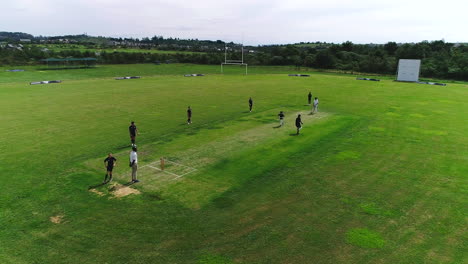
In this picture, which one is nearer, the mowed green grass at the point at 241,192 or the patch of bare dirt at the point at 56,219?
the mowed green grass at the point at 241,192

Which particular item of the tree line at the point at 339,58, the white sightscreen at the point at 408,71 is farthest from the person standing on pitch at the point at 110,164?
the tree line at the point at 339,58

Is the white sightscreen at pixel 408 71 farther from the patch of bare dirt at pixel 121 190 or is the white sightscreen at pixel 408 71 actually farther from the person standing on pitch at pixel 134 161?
the patch of bare dirt at pixel 121 190

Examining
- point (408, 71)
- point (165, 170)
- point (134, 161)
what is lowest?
point (165, 170)

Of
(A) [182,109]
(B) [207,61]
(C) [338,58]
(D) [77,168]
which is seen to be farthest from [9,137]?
(C) [338,58]

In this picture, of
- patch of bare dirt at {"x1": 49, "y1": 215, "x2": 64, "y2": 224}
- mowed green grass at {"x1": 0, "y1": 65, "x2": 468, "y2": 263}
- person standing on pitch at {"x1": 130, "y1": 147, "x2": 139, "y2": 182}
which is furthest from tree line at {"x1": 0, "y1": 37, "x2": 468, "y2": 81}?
patch of bare dirt at {"x1": 49, "y1": 215, "x2": 64, "y2": 224}

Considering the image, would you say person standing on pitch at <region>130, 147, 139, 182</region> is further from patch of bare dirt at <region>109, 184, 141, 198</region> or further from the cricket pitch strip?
the cricket pitch strip

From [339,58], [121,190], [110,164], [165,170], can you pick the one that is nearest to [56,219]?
[121,190]

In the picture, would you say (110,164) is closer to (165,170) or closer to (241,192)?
(165,170)
